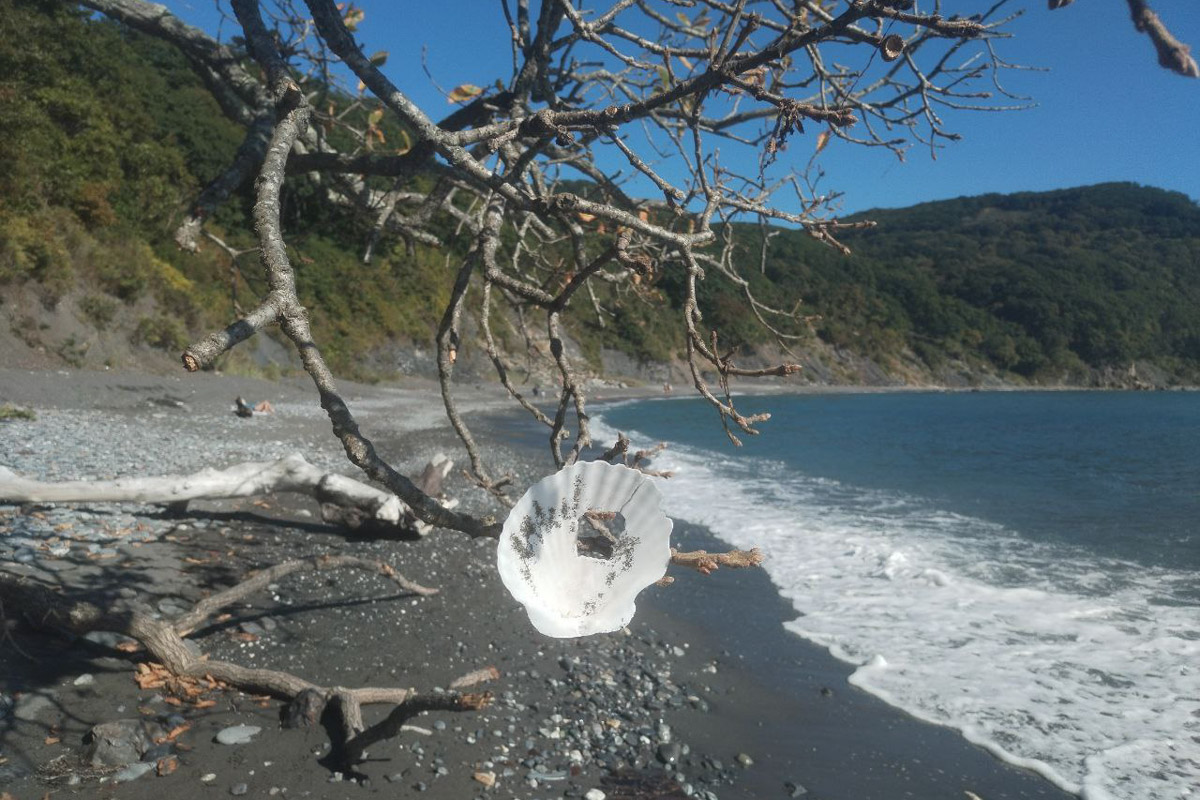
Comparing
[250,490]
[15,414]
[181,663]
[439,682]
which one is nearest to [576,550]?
[181,663]

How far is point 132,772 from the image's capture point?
105 inches

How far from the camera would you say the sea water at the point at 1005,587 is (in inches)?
181

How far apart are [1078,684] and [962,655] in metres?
0.77

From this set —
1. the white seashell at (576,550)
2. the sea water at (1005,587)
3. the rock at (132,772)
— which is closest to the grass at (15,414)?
the rock at (132,772)

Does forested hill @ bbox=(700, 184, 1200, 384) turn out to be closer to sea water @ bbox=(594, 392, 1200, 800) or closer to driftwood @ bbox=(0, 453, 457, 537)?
Answer: sea water @ bbox=(594, 392, 1200, 800)

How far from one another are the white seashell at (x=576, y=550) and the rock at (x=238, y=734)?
89.1 inches

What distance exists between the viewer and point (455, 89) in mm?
3559

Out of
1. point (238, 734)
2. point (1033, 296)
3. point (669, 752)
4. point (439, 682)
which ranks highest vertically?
point (1033, 296)

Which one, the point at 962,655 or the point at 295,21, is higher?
the point at 295,21

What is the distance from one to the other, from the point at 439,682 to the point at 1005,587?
6341 mm

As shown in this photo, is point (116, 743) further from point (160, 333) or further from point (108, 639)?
point (160, 333)

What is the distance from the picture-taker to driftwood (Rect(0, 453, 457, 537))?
4.30 metres

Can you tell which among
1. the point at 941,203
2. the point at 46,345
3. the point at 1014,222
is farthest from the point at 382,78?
the point at 941,203

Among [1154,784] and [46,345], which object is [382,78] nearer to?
[1154,784]
